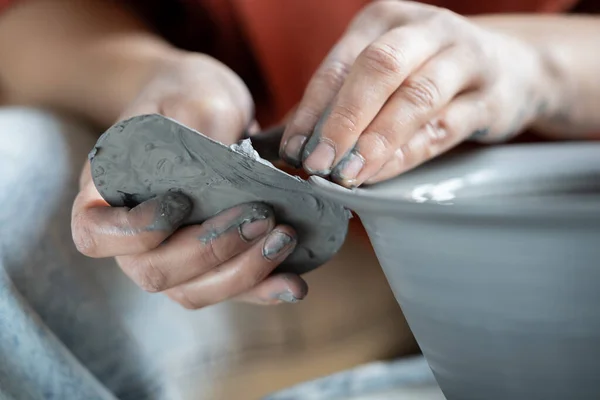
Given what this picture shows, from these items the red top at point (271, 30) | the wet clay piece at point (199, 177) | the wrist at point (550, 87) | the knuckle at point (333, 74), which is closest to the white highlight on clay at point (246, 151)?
the wet clay piece at point (199, 177)

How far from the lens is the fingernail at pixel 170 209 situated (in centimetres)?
42

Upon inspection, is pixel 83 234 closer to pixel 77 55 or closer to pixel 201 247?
pixel 201 247

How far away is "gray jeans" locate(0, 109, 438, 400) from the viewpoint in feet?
1.72

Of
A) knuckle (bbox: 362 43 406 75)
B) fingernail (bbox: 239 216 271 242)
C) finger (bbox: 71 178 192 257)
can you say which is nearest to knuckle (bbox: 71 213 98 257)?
finger (bbox: 71 178 192 257)

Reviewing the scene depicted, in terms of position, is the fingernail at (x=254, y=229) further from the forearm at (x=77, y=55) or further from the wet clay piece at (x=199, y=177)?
the forearm at (x=77, y=55)

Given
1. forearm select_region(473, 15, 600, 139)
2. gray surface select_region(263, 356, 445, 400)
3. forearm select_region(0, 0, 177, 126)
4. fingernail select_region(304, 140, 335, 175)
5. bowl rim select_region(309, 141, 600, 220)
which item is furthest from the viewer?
forearm select_region(0, 0, 177, 126)

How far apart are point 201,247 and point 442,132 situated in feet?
0.66

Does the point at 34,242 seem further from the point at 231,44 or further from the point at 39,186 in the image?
the point at 231,44

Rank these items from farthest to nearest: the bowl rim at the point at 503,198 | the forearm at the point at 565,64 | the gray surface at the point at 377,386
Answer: the forearm at the point at 565,64
the gray surface at the point at 377,386
the bowl rim at the point at 503,198

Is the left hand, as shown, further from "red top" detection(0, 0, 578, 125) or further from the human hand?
"red top" detection(0, 0, 578, 125)

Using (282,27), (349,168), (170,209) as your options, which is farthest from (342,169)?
(282,27)

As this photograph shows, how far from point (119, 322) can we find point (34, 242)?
0.43 ft

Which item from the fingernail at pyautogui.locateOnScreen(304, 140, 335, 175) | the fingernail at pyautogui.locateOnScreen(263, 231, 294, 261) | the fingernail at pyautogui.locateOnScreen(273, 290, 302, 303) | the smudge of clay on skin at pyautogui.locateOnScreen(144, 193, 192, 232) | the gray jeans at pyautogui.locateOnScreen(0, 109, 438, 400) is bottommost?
the gray jeans at pyautogui.locateOnScreen(0, 109, 438, 400)

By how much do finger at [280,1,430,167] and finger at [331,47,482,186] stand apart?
4 centimetres
